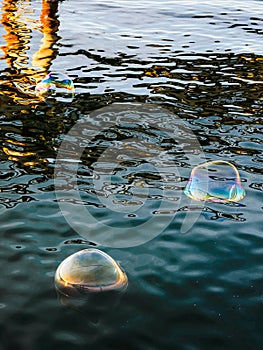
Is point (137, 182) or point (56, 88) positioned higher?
point (56, 88)

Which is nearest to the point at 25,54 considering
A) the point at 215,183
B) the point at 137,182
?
the point at 137,182

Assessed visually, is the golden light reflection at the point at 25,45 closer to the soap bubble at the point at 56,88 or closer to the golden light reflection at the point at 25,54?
the golden light reflection at the point at 25,54

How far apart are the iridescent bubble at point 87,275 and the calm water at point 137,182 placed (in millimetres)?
156

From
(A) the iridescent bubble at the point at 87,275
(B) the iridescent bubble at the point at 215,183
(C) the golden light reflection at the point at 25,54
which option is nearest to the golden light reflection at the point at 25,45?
(C) the golden light reflection at the point at 25,54

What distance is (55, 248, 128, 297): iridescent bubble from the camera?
4711 mm

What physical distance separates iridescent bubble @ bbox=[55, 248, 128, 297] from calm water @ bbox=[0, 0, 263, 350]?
6.1 inches

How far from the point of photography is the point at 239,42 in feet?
45.9

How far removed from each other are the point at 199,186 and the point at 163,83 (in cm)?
464

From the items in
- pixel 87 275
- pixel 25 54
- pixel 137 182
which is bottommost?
pixel 137 182

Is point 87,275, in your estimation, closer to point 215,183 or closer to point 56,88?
point 215,183

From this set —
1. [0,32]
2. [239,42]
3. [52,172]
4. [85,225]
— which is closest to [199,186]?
[85,225]

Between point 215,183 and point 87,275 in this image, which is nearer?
point 87,275

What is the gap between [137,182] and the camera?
23.1 ft

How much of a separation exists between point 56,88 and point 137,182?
387 centimetres
